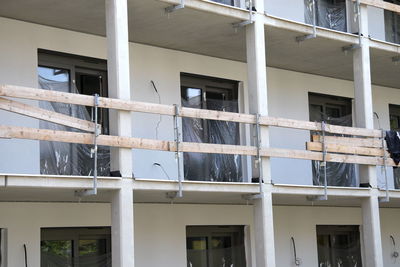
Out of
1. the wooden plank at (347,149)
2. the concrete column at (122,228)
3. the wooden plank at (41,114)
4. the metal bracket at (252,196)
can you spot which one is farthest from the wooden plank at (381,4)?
the wooden plank at (41,114)

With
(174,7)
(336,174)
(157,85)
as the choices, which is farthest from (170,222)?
(174,7)

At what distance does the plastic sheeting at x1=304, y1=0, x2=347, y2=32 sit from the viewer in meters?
16.1

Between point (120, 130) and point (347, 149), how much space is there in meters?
5.05

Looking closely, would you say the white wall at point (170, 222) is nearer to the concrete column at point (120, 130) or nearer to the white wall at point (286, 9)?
the concrete column at point (120, 130)

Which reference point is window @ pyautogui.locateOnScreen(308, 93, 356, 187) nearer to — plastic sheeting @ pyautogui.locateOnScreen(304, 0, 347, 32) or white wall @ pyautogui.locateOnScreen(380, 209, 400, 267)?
plastic sheeting @ pyautogui.locateOnScreen(304, 0, 347, 32)

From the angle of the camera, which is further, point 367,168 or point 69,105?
point 367,168

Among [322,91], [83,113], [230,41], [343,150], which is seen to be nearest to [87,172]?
[83,113]

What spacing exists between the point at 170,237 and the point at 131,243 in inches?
133

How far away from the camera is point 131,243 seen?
1162cm

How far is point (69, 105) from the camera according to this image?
12555mm

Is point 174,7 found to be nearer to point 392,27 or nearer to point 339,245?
point 392,27

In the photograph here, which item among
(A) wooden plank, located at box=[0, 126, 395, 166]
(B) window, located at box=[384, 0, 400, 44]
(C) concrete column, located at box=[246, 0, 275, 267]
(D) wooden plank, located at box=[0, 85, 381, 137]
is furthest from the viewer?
(B) window, located at box=[384, 0, 400, 44]

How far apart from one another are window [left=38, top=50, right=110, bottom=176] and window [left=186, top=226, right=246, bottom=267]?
9.68 ft

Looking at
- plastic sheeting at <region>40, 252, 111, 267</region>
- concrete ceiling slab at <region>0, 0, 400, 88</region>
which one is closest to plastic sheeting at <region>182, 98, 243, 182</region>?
concrete ceiling slab at <region>0, 0, 400, 88</region>
